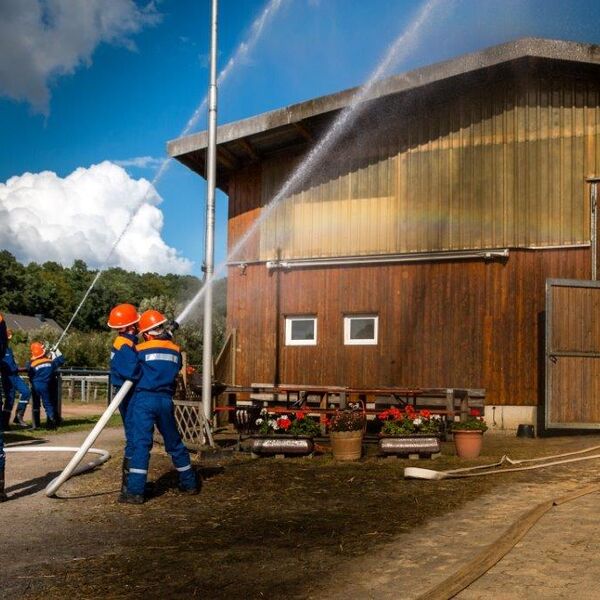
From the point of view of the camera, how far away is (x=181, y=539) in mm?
6684

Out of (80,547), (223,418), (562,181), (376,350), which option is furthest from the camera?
(223,418)

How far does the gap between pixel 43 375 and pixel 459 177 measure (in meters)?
10.6

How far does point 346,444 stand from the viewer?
451 inches

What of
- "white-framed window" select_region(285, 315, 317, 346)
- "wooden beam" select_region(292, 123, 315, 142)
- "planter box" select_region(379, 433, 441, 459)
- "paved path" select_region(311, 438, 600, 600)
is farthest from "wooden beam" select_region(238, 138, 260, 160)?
"paved path" select_region(311, 438, 600, 600)

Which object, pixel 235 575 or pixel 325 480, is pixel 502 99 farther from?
pixel 235 575

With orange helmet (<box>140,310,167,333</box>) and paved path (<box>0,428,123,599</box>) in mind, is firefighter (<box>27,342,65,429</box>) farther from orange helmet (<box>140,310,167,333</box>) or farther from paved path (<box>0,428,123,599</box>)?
orange helmet (<box>140,310,167,333</box>)

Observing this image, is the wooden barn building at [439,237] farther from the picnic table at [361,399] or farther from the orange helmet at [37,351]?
the orange helmet at [37,351]

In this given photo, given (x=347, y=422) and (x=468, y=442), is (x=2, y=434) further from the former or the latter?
(x=468, y=442)

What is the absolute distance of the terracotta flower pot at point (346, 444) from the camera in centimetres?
1145

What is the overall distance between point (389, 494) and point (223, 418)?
9.06 m

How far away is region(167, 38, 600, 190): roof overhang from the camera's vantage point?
14.0 meters

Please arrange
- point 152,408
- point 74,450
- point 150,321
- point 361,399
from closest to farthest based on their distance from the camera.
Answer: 1. point 152,408
2. point 150,321
3. point 74,450
4. point 361,399

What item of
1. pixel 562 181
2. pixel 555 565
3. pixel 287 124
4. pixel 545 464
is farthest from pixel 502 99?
pixel 555 565

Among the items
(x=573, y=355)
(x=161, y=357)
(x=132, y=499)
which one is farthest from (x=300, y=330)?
(x=132, y=499)
